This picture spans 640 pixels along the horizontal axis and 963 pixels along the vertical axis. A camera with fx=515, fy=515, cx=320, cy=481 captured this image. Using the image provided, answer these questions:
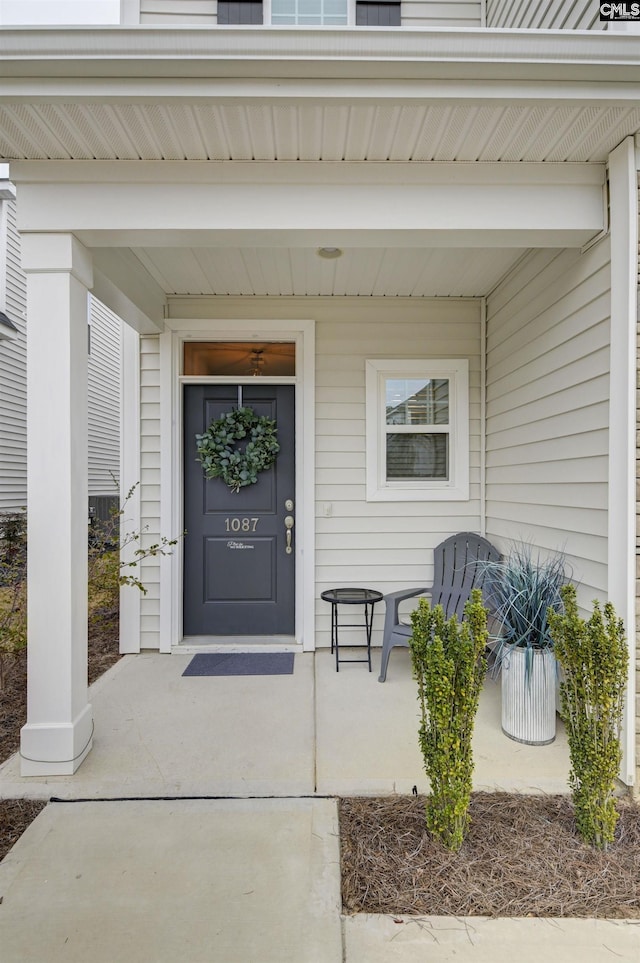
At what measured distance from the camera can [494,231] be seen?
2.26m

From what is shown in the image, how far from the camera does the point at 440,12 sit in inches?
131

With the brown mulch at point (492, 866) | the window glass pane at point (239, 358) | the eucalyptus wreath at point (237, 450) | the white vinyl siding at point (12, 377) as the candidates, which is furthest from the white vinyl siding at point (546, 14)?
the white vinyl siding at point (12, 377)

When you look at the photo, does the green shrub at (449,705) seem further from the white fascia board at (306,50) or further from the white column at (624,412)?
the white fascia board at (306,50)

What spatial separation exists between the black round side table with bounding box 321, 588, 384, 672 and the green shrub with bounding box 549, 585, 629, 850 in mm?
1669

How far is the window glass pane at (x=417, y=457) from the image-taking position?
12.6 feet

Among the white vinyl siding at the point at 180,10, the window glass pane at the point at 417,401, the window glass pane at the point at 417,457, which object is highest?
the white vinyl siding at the point at 180,10

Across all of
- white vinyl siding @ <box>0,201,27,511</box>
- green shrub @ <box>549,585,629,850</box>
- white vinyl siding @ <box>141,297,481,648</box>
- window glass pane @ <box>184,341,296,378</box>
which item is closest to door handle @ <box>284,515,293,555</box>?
white vinyl siding @ <box>141,297,481,648</box>

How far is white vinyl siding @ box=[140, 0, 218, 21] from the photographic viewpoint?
329 cm

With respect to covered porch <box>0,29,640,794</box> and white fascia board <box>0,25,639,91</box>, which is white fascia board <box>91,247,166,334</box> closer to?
covered porch <box>0,29,640,794</box>

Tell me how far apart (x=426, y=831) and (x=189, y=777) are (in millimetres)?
989

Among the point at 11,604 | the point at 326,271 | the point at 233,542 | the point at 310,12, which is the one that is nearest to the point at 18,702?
the point at 11,604

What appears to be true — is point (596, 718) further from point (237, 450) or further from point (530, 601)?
point (237, 450)

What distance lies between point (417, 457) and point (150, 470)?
1.97 m

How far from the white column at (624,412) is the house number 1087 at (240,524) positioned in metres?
2.40
